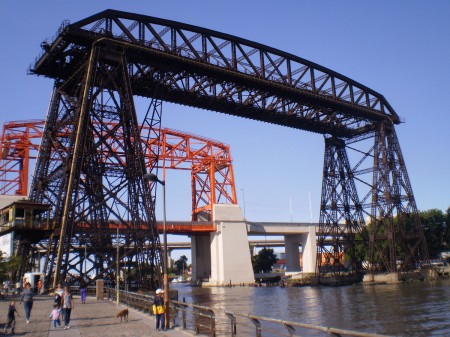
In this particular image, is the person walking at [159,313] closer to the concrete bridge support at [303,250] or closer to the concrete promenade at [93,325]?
the concrete promenade at [93,325]

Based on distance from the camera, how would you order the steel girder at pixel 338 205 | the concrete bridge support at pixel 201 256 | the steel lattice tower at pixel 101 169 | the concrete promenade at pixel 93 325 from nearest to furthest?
the concrete promenade at pixel 93 325 → the steel lattice tower at pixel 101 169 → the steel girder at pixel 338 205 → the concrete bridge support at pixel 201 256

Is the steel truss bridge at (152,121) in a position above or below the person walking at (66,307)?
above

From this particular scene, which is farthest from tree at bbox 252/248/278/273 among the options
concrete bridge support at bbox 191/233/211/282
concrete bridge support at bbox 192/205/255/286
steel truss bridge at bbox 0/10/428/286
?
steel truss bridge at bbox 0/10/428/286

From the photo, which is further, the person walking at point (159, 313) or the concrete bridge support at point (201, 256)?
the concrete bridge support at point (201, 256)

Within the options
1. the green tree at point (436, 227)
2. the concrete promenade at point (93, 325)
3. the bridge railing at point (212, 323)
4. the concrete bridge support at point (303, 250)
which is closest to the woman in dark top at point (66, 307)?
the concrete promenade at point (93, 325)

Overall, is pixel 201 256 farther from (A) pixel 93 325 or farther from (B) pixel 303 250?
(A) pixel 93 325

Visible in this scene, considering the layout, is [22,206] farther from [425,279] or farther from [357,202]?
[425,279]

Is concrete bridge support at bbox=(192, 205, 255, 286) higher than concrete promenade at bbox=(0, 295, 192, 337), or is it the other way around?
concrete bridge support at bbox=(192, 205, 255, 286)

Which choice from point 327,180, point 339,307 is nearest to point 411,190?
point 327,180

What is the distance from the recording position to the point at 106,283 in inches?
1523

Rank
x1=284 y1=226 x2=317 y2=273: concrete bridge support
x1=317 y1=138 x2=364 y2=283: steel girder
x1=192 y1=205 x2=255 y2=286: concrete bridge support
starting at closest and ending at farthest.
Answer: x1=317 y1=138 x2=364 y2=283: steel girder, x1=192 y1=205 x2=255 y2=286: concrete bridge support, x1=284 y1=226 x2=317 y2=273: concrete bridge support

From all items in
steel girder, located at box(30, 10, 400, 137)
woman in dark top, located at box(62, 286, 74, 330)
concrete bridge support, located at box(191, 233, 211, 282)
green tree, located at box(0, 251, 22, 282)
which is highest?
steel girder, located at box(30, 10, 400, 137)

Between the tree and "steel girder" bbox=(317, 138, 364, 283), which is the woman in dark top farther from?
the tree

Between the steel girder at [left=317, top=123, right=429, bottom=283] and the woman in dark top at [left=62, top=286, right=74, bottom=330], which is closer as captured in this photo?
the woman in dark top at [left=62, top=286, right=74, bottom=330]
